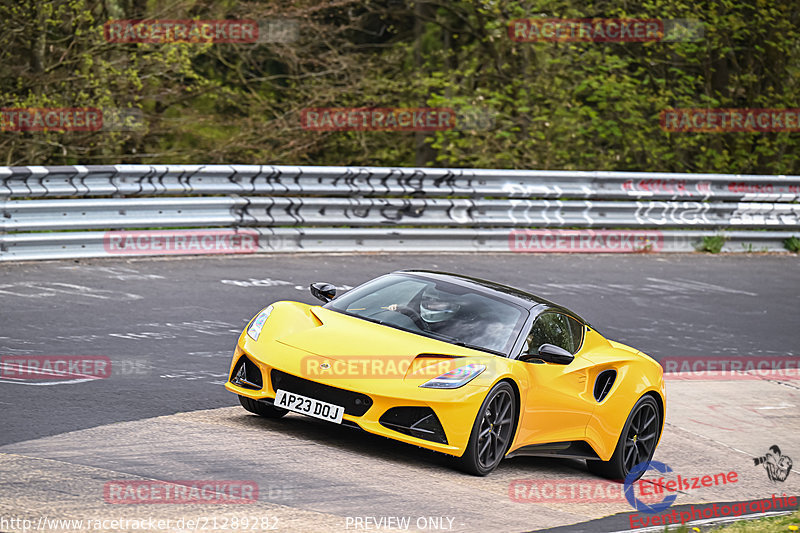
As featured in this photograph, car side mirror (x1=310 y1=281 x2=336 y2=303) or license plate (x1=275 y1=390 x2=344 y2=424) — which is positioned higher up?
car side mirror (x1=310 y1=281 x2=336 y2=303)

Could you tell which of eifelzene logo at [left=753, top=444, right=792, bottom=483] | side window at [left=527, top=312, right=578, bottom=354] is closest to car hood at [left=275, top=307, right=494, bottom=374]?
side window at [left=527, top=312, right=578, bottom=354]

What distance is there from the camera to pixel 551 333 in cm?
810

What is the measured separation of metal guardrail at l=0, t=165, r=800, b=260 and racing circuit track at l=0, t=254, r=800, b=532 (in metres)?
0.51

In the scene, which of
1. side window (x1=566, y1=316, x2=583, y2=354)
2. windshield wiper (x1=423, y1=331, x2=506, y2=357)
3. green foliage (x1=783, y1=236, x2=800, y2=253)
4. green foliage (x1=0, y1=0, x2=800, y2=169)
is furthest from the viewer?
green foliage (x1=0, y1=0, x2=800, y2=169)

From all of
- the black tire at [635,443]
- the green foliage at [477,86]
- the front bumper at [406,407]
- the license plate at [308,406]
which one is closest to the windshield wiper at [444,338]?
the front bumper at [406,407]

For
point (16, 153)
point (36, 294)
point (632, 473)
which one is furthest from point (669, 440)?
point (16, 153)

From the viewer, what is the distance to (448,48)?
26.7 meters

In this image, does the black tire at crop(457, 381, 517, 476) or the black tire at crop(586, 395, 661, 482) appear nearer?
the black tire at crop(457, 381, 517, 476)

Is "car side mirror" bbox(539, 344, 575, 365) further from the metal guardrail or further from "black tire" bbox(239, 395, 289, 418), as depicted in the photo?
the metal guardrail

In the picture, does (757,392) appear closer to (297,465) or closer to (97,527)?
(297,465)

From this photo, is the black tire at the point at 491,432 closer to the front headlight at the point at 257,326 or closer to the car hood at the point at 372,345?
the car hood at the point at 372,345

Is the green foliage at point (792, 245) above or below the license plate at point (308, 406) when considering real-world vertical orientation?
below

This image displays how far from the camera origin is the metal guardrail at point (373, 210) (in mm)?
14320

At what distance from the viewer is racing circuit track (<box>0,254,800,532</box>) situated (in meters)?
6.16
